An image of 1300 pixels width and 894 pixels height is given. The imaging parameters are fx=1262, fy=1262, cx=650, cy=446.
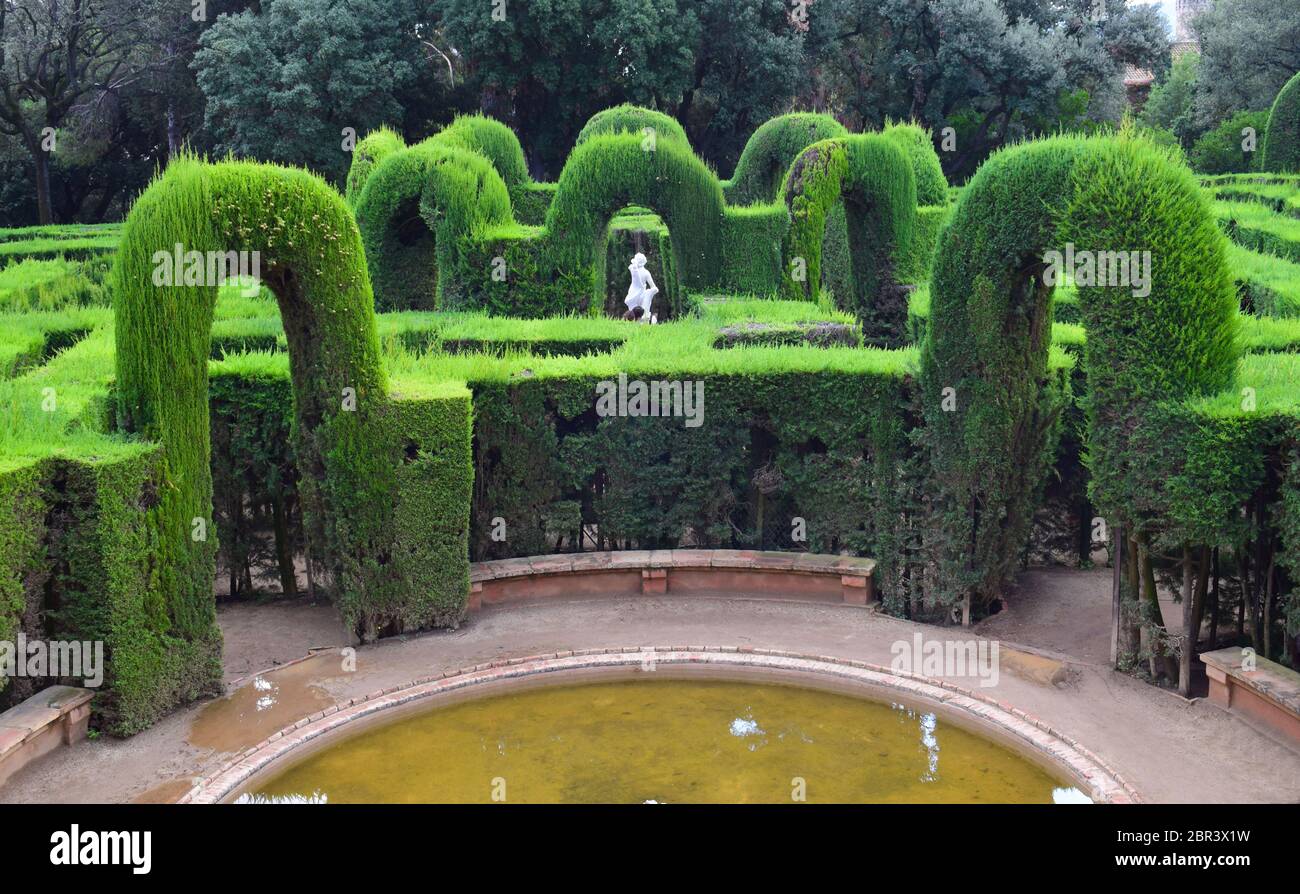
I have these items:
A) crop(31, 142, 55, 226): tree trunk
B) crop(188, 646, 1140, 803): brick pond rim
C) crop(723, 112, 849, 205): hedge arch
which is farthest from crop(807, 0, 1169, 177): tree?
crop(188, 646, 1140, 803): brick pond rim

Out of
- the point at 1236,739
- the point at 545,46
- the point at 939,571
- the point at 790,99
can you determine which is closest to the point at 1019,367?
the point at 939,571

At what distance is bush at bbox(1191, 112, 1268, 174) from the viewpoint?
40.8m

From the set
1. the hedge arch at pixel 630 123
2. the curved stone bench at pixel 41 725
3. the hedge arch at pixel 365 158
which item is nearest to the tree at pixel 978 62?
the hedge arch at pixel 630 123

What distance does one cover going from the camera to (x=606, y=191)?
1989cm

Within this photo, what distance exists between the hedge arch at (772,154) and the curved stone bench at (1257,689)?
20.5 meters

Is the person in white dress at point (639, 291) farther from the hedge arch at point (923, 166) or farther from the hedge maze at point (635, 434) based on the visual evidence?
the hedge arch at point (923, 166)

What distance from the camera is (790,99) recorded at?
48.3m

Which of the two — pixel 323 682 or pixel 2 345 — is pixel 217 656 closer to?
pixel 323 682

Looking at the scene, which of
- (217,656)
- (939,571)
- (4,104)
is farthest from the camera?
(4,104)

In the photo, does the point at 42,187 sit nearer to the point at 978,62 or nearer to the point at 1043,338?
the point at 978,62

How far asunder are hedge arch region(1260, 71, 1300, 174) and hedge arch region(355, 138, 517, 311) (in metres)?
23.9

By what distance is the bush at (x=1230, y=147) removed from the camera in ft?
134

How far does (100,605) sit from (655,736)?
446cm

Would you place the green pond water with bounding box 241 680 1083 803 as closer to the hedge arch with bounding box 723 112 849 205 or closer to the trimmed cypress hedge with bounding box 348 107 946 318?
the trimmed cypress hedge with bounding box 348 107 946 318
